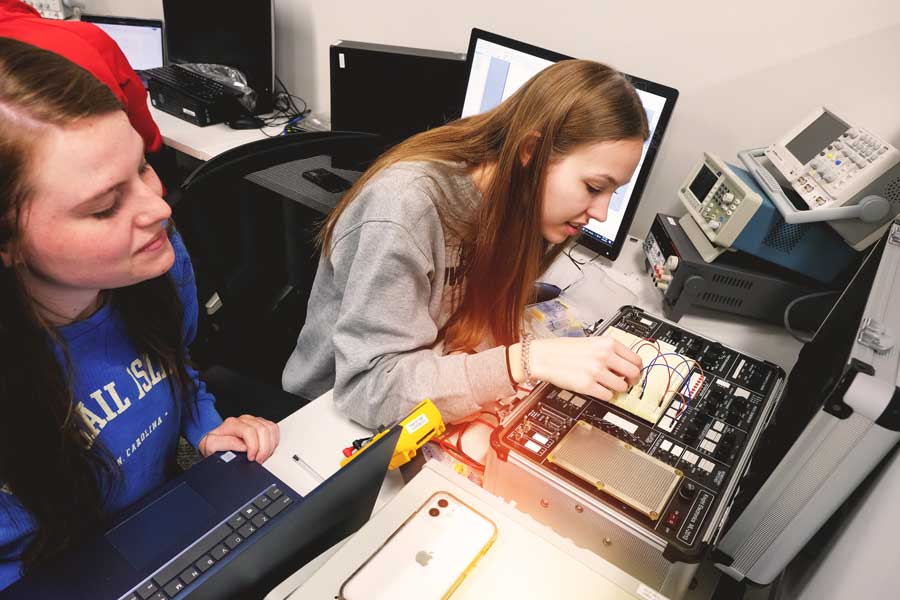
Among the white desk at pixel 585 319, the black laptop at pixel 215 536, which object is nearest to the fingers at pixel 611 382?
the white desk at pixel 585 319

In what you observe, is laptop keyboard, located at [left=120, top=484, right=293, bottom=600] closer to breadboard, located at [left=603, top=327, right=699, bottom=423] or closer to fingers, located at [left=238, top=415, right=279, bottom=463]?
fingers, located at [left=238, top=415, right=279, bottom=463]

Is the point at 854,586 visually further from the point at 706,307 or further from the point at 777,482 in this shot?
the point at 706,307

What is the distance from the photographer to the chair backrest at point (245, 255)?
975 millimetres

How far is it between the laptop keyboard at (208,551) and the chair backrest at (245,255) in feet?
1.62

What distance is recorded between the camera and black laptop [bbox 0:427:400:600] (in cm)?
48

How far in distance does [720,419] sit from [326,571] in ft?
2.07

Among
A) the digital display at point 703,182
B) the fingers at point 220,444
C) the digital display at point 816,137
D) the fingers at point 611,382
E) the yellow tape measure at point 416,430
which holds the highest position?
the digital display at point 816,137

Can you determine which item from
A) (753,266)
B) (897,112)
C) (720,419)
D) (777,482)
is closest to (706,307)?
(753,266)

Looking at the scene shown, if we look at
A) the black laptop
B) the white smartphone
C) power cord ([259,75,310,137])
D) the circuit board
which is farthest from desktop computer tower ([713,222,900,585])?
power cord ([259,75,310,137])

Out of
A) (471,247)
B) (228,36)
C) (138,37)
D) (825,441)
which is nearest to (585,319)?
(471,247)

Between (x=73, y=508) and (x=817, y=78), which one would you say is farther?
(x=817, y=78)

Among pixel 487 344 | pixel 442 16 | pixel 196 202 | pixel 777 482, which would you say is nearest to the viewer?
pixel 777 482

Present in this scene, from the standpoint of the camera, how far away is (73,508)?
2.48 ft

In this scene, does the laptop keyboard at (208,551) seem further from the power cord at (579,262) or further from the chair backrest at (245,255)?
the power cord at (579,262)
